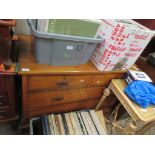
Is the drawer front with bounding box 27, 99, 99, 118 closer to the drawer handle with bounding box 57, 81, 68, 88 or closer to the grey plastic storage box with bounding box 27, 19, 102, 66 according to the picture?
the drawer handle with bounding box 57, 81, 68, 88

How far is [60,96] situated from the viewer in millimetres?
1321

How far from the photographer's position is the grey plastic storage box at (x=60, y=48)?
A: 3.08ft

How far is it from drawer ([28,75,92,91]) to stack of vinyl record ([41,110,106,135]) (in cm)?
31

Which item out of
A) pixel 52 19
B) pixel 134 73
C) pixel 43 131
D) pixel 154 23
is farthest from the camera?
pixel 154 23

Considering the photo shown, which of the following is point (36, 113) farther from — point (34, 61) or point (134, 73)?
point (134, 73)

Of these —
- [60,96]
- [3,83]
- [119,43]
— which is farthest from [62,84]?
[119,43]

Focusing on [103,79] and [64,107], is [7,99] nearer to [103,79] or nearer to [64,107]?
[64,107]

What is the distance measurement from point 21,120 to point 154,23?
1.64 metres

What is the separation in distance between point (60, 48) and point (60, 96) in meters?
0.48

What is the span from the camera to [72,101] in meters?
1.44

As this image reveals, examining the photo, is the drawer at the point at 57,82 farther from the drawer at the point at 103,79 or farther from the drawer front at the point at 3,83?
the drawer front at the point at 3,83

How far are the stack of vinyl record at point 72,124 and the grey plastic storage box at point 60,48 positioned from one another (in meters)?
0.52

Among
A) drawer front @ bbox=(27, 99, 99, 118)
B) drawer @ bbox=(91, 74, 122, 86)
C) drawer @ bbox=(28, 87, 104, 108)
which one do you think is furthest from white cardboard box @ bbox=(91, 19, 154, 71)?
drawer front @ bbox=(27, 99, 99, 118)
